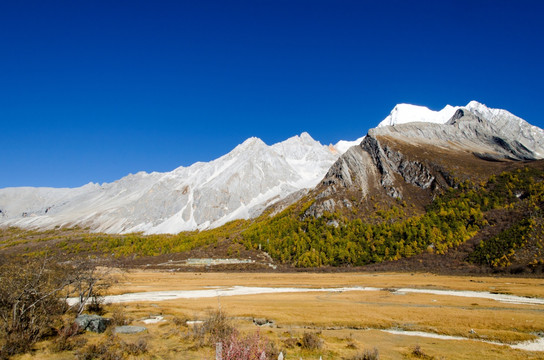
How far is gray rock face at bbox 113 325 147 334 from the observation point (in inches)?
1093

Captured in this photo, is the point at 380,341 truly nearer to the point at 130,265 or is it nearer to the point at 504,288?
the point at 504,288

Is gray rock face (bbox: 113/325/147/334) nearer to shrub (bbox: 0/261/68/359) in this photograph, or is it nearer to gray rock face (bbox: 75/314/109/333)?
gray rock face (bbox: 75/314/109/333)

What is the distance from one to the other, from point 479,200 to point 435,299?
9709 cm

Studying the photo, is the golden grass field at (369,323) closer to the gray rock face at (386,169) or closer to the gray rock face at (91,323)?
the gray rock face at (91,323)

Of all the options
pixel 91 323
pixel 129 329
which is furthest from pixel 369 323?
pixel 91 323

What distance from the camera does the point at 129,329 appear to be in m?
28.4

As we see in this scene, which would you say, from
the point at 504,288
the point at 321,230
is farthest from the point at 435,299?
the point at 321,230

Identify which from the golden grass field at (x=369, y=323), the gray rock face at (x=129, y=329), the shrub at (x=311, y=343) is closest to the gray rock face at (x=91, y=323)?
the gray rock face at (x=129, y=329)

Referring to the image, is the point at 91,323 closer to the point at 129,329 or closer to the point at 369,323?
the point at 129,329

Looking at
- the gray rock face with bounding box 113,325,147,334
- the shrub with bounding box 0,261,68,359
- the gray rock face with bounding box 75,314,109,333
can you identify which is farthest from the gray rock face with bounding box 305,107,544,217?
the shrub with bounding box 0,261,68,359

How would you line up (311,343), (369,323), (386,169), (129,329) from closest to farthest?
1. (311,343)
2. (129,329)
3. (369,323)
4. (386,169)

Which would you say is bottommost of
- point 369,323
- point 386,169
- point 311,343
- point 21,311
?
point 369,323

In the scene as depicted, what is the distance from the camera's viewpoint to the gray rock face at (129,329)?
27.8 metres

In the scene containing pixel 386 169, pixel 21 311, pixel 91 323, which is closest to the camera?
pixel 21 311
